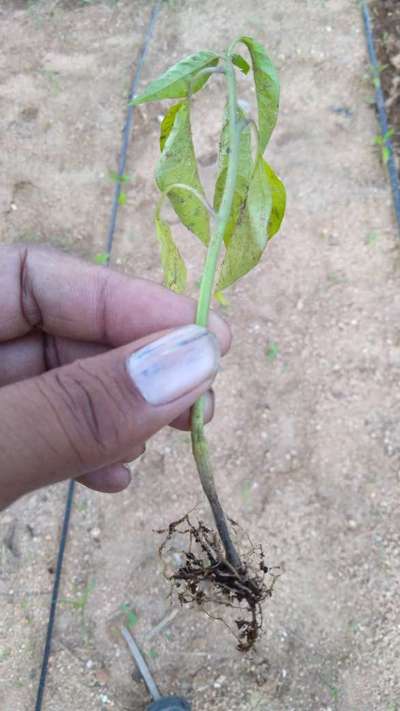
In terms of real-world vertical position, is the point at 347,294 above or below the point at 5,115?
below

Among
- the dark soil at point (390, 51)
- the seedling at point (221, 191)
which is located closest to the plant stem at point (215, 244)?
the seedling at point (221, 191)

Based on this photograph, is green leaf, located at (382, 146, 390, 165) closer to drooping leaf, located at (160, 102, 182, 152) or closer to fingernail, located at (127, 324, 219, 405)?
drooping leaf, located at (160, 102, 182, 152)

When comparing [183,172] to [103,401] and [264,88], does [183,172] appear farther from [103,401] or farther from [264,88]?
[103,401]

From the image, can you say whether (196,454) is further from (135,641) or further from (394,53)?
(394,53)

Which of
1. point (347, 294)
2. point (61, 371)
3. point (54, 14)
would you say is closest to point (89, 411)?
point (61, 371)

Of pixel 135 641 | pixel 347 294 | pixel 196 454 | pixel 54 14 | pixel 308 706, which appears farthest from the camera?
pixel 54 14

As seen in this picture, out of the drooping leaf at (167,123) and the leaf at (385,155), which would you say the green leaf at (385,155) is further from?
the drooping leaf at (167,123)

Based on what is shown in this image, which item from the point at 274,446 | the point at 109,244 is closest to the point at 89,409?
the point at 274,446
